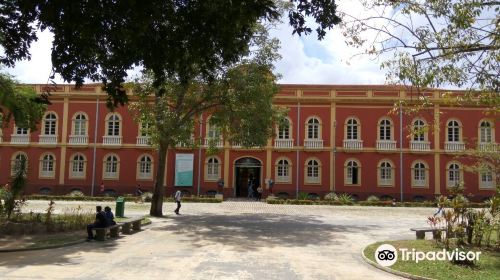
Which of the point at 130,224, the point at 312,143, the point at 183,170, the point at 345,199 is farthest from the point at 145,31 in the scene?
the point at 312,143

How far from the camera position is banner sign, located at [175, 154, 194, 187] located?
3691cm

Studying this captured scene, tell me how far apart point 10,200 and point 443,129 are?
29.1 metres

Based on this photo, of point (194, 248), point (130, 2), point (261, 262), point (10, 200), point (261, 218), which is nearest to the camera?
point (130, 2)

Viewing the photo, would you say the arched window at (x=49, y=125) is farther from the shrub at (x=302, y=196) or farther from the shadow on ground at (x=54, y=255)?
the shadow on ground at (x=54, y=255)

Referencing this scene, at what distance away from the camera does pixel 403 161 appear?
36.6 meters

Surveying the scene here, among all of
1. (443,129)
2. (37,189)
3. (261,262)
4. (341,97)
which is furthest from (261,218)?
(37,189)

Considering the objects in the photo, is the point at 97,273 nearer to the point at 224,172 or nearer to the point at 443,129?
the point at 224,172

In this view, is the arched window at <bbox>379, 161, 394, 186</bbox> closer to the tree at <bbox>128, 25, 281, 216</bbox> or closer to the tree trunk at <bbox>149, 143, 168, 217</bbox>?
the tree at <bbox>128, 25, 281, 216</bbox>

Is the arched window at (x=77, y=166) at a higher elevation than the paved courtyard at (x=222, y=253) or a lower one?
higher

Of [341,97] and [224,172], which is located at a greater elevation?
[341,97]

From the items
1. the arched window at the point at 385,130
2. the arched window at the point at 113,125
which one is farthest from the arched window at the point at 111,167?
the arched window at the point at 385,130

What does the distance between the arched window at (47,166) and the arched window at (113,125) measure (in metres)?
4.64

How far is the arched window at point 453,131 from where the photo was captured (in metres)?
36.6

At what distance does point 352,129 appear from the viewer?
3731 centimetres
